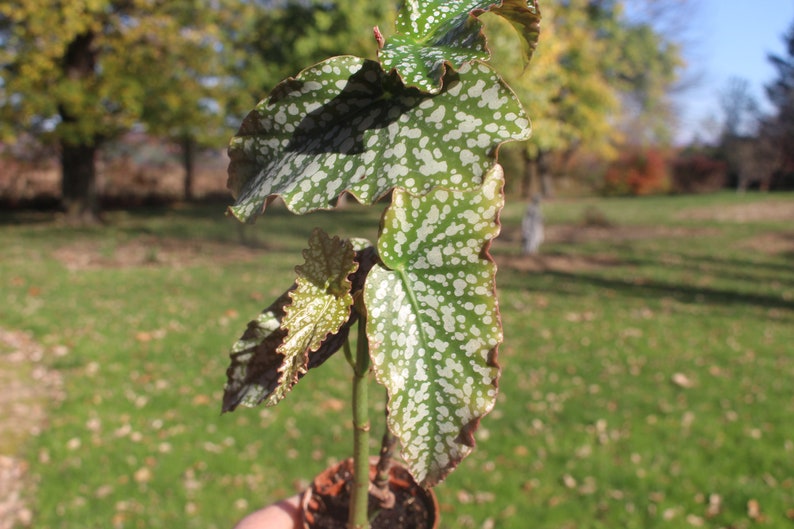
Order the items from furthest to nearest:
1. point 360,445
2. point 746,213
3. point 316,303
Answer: point 746,213 < point 360,445 < point 316,303

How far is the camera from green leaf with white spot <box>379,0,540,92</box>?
709 millimetres

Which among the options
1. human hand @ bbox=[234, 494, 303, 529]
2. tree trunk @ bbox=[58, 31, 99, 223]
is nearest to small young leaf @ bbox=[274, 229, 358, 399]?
human hand @ bbox=[234, 494, 303, 529]

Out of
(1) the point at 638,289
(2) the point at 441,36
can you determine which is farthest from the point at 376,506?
(1) the point at 638,289

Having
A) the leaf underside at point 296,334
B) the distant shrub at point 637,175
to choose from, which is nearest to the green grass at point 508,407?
the leaf underside at point 296,334

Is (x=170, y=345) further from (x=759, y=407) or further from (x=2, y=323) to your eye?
(x=759, y=407)

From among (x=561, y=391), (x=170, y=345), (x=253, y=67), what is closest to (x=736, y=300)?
(x=561, y=391)

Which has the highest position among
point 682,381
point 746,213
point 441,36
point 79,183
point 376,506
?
point 441,36

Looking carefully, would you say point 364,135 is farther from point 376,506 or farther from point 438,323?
point 376,506

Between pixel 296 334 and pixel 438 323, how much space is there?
0.20 m

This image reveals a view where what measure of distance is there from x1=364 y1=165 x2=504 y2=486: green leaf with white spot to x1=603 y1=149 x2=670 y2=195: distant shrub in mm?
27689

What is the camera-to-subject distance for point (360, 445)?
3.54 ft

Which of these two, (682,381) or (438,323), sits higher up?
(438,323)

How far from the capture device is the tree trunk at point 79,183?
12781 mm

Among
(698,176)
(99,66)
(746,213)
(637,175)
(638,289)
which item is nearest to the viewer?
(638,289)
